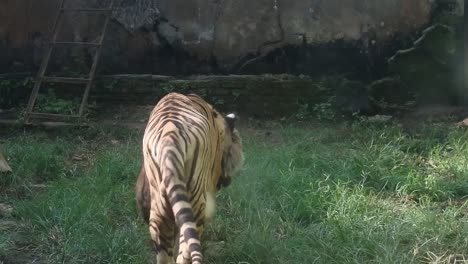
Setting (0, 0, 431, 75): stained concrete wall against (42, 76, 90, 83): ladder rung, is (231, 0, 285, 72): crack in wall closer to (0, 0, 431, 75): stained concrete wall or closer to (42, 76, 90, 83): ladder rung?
(0, 0, 431, 75): stained concrete wall

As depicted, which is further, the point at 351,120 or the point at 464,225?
the point at 351,120

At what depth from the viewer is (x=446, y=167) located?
19.1 ft

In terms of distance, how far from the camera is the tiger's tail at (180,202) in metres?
3.21

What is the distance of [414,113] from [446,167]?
95.3 inches

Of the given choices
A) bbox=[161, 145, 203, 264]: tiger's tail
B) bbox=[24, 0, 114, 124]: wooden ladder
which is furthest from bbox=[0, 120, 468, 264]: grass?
bbox=[161, 145, 203, 264]: tiger's tail

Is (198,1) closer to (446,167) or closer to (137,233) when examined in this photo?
(446,167)

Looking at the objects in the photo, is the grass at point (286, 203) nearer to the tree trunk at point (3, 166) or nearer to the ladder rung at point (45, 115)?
the tree trunk at point (3, 166)

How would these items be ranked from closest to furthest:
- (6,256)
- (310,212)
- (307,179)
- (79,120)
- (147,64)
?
(6,256) < (310,212) < (307,179) < (79,120) < (147,64)

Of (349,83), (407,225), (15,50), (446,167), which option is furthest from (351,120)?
(15,50)

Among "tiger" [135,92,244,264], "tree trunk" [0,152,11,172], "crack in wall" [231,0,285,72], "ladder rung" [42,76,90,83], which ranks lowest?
"ladder rung" [42,76,90,83]

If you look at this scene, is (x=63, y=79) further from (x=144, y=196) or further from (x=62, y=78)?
(x=144, y=196)

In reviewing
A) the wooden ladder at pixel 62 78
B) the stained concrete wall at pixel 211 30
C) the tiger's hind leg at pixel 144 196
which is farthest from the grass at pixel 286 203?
the stained concrete wall at pixel 211 30

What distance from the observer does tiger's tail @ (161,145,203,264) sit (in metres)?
3.21

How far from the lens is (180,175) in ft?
11.5
